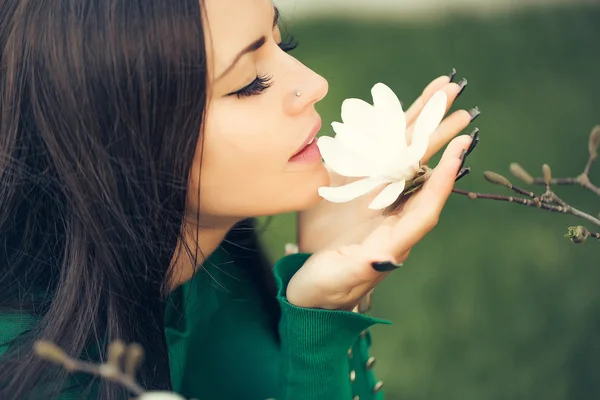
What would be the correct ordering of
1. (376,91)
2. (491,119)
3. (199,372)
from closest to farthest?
(376,91) < (199,372) < (491,119)

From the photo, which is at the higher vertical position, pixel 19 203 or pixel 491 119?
pixel 19 203

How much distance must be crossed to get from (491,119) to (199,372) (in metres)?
1.72

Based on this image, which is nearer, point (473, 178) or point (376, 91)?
point (376, 91)

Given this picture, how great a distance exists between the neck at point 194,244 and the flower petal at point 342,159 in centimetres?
27

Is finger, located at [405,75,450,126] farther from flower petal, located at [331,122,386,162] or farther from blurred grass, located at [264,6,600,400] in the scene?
blurred grass, located at [264,6,600,400]

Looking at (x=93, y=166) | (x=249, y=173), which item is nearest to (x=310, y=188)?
(x=249, y=173)

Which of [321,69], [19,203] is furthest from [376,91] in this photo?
[321,69]

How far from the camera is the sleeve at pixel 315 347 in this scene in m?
1.24

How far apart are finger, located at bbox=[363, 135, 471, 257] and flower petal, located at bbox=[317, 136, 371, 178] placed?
3.4 inches

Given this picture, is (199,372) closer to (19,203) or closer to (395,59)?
(19,203)

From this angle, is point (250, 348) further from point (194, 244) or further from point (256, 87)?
point (256, 87)

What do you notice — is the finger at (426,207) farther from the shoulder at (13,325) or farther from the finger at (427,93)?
the shoulder at (13,325)

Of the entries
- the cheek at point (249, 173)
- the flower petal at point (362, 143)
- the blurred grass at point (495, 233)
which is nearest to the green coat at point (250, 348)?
the cheek at point (249, 173)

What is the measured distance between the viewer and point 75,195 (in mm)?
1138
